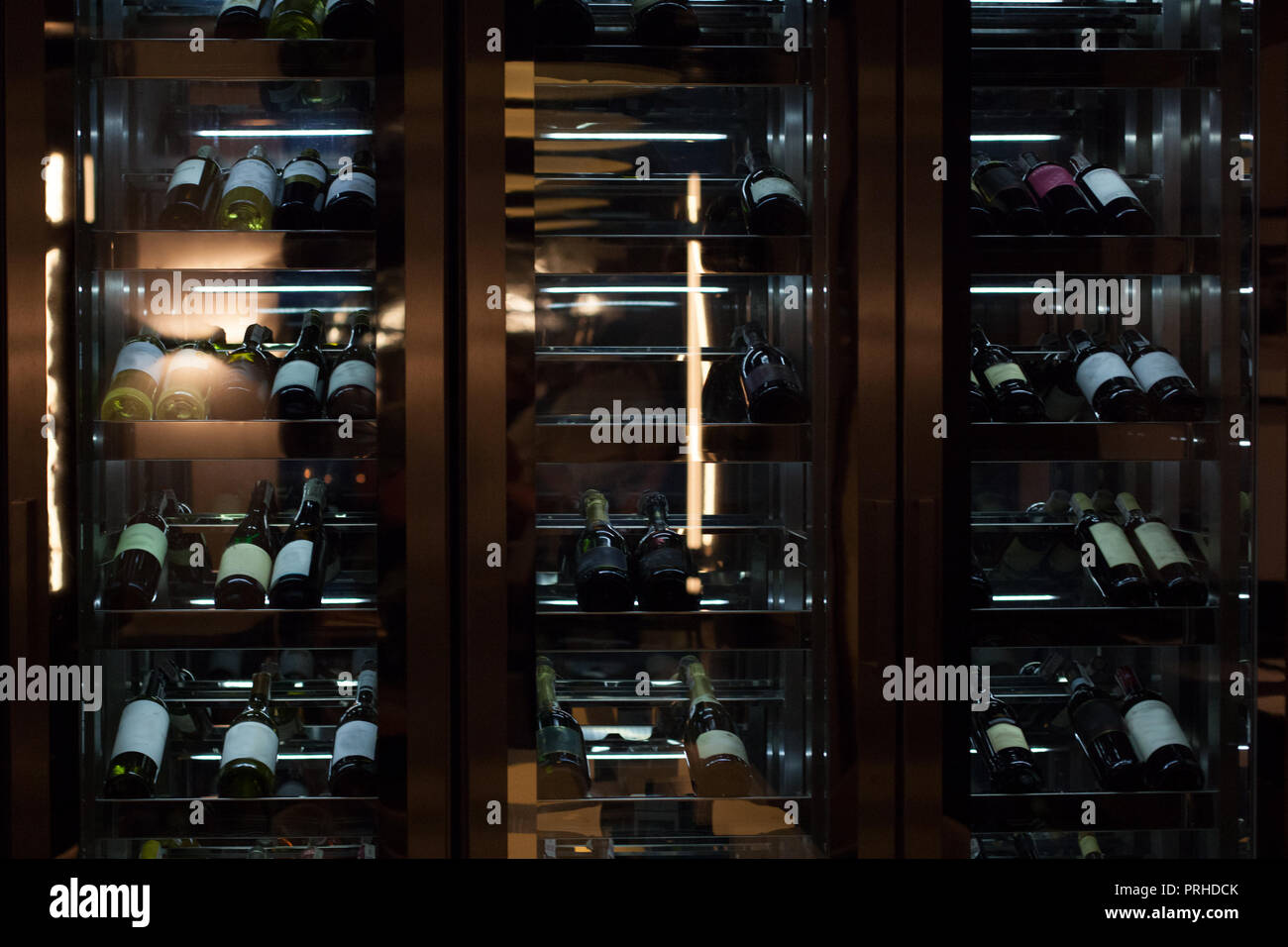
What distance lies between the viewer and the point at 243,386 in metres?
1.83

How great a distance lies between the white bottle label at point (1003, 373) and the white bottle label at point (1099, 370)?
0.11 metres

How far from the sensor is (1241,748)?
67.9 inches

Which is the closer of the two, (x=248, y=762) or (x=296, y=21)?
(x=248, y=762)

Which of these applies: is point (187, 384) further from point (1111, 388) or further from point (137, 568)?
point (1111, 388)

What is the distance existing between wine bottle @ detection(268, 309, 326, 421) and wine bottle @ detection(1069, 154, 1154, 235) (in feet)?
4.82

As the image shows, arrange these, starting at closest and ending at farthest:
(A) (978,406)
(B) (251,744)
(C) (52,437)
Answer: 1. (C) (52,437)
2. (B) (251,744)
3. (A) (978,406)

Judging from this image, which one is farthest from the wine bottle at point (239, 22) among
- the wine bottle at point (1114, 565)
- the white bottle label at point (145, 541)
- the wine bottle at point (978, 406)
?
the wine bottle at point (1114, 565)

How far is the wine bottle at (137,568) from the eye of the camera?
1706 millimetres

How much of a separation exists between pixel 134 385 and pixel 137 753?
645mm

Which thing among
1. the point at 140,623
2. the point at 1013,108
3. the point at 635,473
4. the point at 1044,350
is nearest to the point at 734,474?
the point at 635,473

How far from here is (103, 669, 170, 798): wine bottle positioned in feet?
5.61

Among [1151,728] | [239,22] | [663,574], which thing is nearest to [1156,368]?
[1151,728]

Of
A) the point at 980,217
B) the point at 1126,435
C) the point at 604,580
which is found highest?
Result: the point at 980,217

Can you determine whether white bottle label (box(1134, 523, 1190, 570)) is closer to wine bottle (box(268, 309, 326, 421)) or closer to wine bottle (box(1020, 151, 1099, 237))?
wine bottle (box(1020, 151, 1099, 237))
